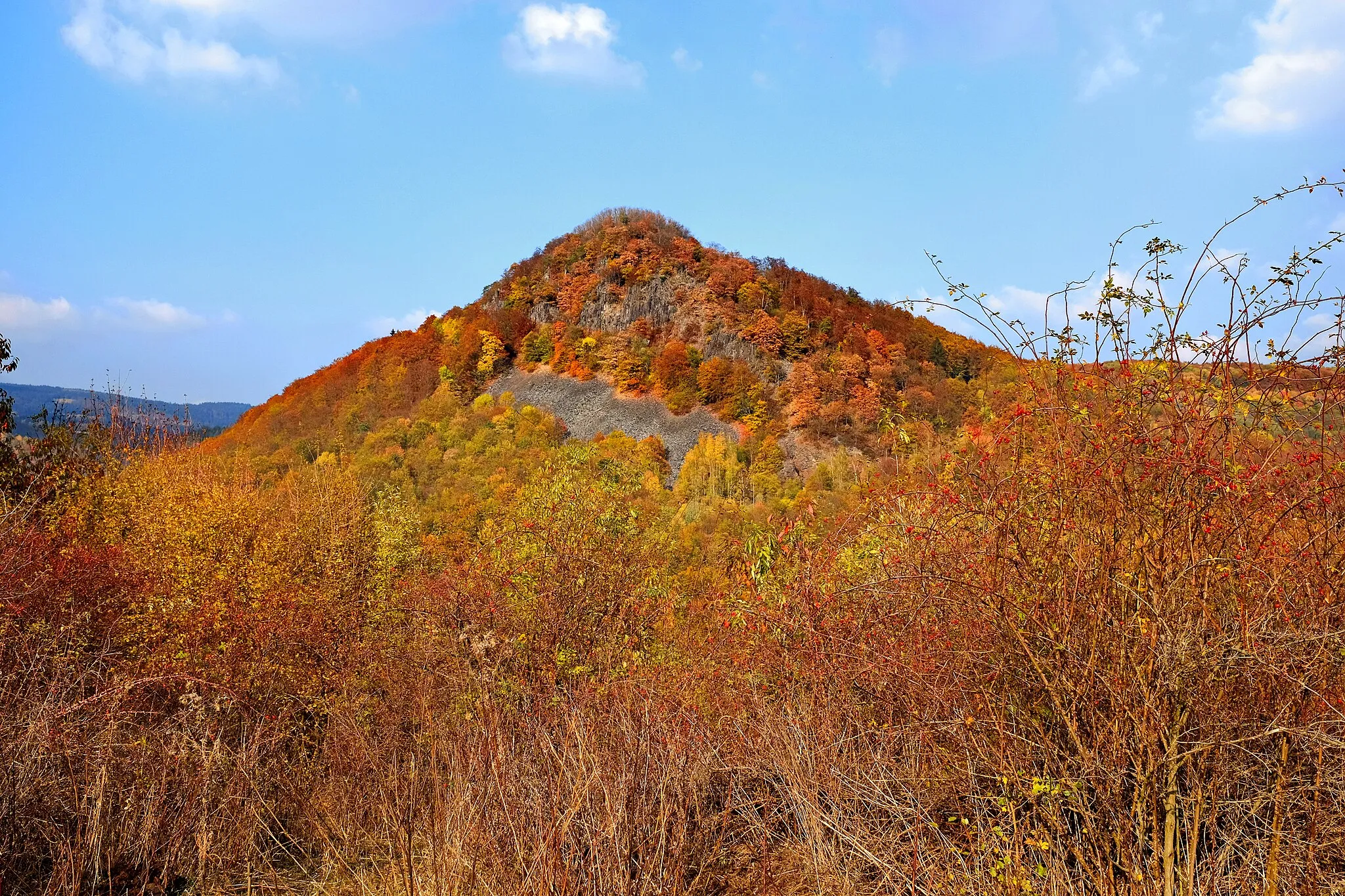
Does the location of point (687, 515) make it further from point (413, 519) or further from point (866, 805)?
point (866, 805)

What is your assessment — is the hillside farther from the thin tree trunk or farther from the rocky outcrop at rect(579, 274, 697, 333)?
the thin tree trunk

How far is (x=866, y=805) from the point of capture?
4.06 meters

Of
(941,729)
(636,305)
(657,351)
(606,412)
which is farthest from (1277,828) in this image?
(636,305)

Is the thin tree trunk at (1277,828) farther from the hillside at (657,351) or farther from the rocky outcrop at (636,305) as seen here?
the rocky outcrop at (636,305)

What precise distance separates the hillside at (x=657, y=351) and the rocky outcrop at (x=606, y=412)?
40 cm

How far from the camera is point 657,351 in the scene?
51.2m

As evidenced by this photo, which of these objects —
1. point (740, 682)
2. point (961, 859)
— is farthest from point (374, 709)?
point (961, 859)

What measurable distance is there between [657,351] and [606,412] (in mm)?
5837

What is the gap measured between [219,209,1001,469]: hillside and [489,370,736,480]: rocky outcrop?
0.40 meters

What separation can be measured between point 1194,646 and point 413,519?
24.8 meters

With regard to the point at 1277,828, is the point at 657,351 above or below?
above

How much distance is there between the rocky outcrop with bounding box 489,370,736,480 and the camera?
45075 mm

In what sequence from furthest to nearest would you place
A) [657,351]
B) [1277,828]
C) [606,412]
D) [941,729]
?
[657,351]
[606,412]
[941,729]
[1277,828]

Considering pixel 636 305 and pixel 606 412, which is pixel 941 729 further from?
pixel 636 305
